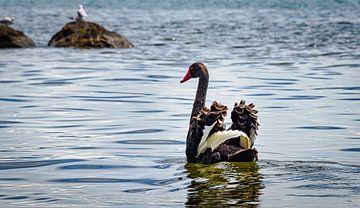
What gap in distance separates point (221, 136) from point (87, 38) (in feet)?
67.2

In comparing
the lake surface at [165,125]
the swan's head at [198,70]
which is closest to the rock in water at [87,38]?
the lake surface at [165,125]

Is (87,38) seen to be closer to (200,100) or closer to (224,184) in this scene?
(200,100)

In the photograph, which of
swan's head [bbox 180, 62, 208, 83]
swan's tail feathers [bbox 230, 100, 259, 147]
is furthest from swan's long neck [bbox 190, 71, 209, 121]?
swan's tail feathers [bbox 230, 100, 259, 147]

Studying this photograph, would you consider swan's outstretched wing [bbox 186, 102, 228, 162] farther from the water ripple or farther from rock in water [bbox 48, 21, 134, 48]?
rock in water [bbox 48, 21, 134, 48]

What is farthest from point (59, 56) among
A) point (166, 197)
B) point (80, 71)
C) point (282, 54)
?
point (166, 197)

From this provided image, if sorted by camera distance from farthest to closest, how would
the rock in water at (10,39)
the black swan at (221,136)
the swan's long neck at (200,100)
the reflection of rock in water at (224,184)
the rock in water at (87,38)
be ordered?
the rock in water at (87,38), the rock in water at (10,39), the swan's long neck at (200,100), the black swan at (221,136), the reflection of rock in water at (224,184)

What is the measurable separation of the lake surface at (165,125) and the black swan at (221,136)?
149 mm

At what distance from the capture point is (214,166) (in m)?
11.2

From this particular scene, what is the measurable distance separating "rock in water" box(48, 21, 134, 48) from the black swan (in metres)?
19.4

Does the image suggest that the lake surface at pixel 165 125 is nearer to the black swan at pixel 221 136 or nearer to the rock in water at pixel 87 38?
the black swan at pixel 221 136

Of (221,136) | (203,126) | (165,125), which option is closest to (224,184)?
(221,136)

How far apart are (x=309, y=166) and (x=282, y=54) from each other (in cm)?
1745

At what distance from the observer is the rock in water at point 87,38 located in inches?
1214

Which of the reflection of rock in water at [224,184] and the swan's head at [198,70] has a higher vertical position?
the swan's head at [198,70]
